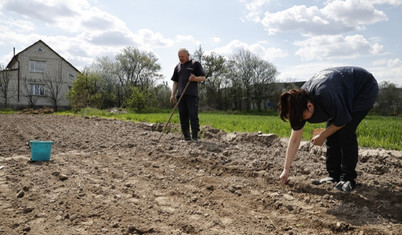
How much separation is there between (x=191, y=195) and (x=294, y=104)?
4.42 ft

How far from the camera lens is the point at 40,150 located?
13.8ft

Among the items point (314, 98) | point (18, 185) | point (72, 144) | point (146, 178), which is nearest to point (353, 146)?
point (314, 98)

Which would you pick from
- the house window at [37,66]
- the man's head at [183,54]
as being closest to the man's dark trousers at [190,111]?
the man's head at [183,54]

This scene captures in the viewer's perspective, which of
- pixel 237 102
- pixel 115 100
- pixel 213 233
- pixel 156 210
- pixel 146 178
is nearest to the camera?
pixel 213 233

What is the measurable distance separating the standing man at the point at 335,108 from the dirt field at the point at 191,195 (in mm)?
365

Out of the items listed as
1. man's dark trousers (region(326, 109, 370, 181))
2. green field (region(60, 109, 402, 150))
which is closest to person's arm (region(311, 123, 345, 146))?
man's dark trousers (region(326, 109, 370, 181))

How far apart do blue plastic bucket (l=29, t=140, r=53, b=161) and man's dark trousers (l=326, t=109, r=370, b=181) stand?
12.4ft

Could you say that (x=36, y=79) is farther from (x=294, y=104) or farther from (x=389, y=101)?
(x=389, y=101)

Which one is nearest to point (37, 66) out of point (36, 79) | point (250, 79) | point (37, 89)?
point (36, 79)

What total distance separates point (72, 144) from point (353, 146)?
5.00 meters

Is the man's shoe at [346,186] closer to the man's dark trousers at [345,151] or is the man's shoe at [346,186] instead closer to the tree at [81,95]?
the man's dark trousers at [345,151]

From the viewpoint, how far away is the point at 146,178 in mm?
3537

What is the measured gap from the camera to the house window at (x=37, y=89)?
1143 inches

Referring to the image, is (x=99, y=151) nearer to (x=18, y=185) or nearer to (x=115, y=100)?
(x=18, y=185)
